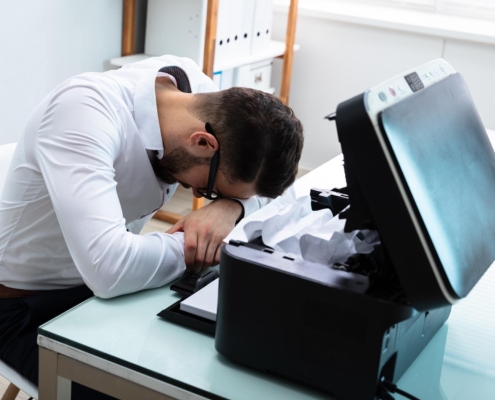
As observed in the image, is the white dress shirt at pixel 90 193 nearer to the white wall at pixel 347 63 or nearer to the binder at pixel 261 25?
the binder at pixel 261 25

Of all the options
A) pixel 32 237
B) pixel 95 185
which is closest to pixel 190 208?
pixel 32 237

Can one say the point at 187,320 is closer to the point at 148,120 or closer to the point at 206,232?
the point at 206,232

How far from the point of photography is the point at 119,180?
1305 mm

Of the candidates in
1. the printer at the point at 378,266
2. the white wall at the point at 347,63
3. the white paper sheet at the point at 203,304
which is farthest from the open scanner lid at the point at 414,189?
the white wall at the point at 347,63

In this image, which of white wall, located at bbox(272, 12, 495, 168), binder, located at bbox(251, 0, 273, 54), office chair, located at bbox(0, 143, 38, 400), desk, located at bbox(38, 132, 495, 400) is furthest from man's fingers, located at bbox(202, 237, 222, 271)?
white wall, located at bbox(272, 12, 495, 168)

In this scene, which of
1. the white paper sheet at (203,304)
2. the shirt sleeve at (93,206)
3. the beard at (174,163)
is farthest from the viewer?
the beard at (174,163)

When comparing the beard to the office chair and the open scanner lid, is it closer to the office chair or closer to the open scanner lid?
the office chair

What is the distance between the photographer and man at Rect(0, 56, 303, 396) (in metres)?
1.06

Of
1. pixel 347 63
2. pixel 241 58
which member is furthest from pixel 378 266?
pixel 347 63

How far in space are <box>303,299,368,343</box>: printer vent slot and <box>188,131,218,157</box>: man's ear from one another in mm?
500

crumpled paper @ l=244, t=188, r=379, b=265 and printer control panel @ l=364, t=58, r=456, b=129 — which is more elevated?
printer control panel @ l=364, t=58, r=456, b=129

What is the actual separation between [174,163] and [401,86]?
23.2 inches

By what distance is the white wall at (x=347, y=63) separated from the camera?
3281 mm

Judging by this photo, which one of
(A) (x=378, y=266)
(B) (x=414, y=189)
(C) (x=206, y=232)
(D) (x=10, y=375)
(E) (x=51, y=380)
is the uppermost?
(B) (x=414, y=189)
